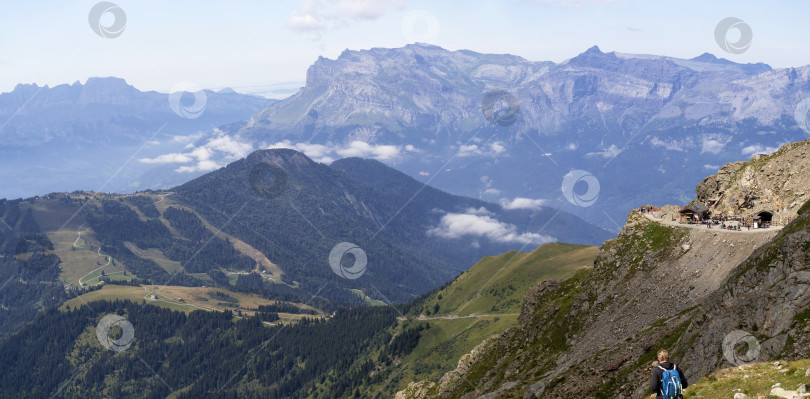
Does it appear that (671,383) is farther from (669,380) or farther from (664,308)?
(664,308)

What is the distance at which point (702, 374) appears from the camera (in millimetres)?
52031

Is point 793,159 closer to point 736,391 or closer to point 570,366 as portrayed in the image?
point 570,366

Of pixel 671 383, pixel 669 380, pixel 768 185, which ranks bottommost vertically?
pixel 671 383

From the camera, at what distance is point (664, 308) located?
7581 cm

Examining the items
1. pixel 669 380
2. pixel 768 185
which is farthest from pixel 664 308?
pixel 669 380

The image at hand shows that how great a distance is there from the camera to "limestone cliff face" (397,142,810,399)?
52.2 m

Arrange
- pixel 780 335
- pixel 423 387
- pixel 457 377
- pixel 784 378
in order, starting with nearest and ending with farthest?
pixel 784 378
pixel 780 335
pixel 457 377
pixel 423 387

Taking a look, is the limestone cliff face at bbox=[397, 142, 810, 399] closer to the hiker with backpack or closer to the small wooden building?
the small wooden building

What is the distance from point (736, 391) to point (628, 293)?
48.9 meters

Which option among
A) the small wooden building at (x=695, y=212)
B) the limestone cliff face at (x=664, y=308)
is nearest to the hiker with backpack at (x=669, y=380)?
the limestone cliff face at (x=664, y=308)

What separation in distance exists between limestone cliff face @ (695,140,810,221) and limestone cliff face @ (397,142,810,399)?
0.62ft

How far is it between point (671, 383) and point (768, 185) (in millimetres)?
69122

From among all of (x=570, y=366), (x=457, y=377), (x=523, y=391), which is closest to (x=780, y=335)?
(x=570, y=366)

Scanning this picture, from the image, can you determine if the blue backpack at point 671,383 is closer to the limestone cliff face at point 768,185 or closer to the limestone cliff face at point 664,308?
the limestone cliff face at point 664,308
